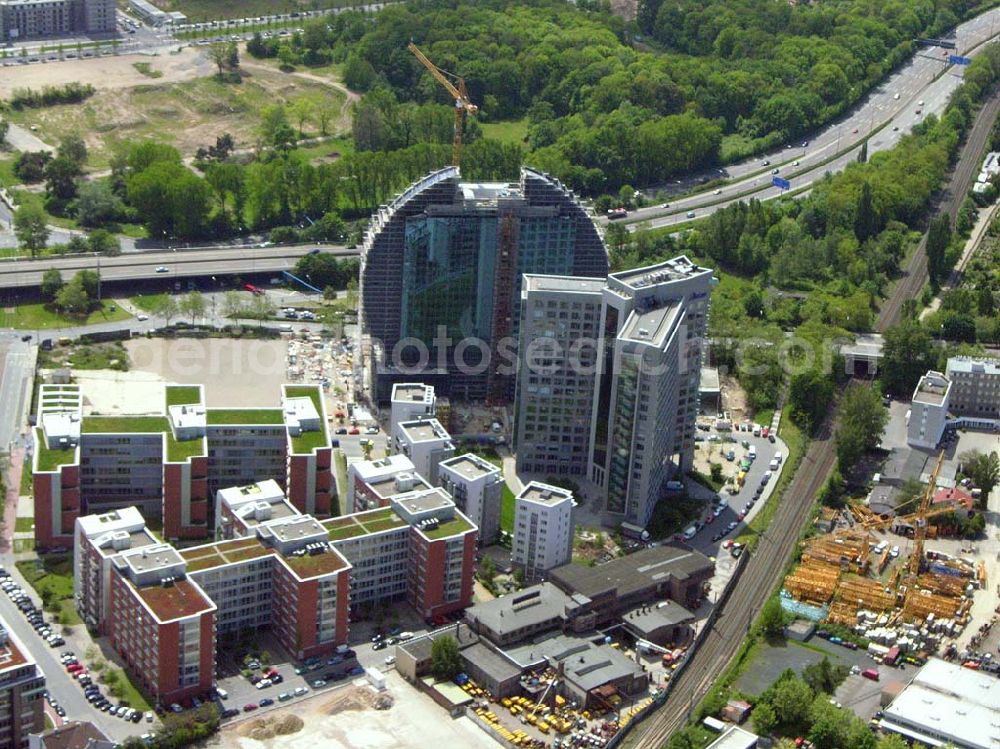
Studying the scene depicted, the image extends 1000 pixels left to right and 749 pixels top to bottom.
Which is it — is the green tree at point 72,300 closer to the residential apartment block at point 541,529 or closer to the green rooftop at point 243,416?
the green rooftop at point 243,416

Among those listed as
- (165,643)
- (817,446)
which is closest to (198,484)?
(165,643)

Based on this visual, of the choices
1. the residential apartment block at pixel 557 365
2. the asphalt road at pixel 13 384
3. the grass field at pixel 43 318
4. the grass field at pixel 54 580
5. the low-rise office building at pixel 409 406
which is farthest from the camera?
the grass field at pixel 43 318

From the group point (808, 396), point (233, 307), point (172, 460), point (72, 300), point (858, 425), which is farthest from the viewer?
point (233, 307)

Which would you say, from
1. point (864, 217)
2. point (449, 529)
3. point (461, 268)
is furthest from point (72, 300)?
point (864, 217)

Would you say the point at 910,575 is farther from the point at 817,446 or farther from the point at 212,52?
the point at 212,52

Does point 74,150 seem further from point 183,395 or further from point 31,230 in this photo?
point 183,395

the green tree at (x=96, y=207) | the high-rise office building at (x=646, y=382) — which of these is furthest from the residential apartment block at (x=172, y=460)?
the green tree at (x=96, y=207)

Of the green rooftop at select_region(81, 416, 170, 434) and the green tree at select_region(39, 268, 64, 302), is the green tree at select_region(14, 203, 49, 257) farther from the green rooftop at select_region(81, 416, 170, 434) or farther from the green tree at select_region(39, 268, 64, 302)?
the green rooftop at select_region(81, 416, 170, 434)
